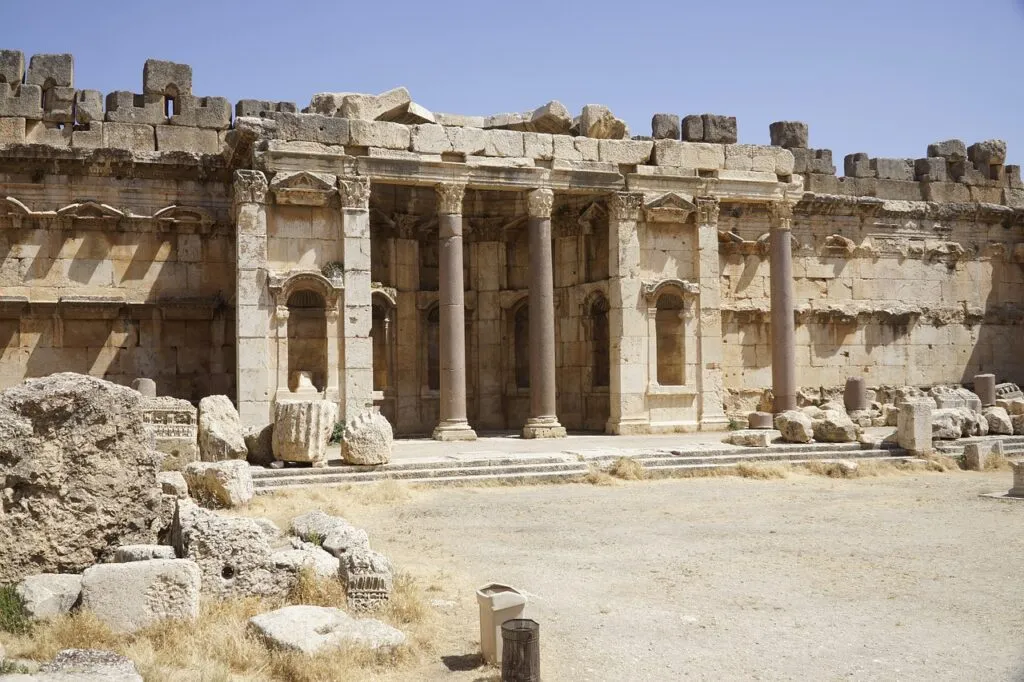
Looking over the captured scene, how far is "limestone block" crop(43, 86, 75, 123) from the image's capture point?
63.8ft

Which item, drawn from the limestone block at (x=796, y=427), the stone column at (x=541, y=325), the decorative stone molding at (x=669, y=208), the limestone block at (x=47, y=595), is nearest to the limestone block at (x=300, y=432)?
the stone column at (x=541, y=325)

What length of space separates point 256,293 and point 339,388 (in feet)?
7.89

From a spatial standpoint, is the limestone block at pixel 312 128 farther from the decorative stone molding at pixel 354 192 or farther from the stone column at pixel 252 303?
the stone column at pixel 252 303

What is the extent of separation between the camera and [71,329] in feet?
63.6

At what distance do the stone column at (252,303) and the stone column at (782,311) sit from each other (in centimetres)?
1130

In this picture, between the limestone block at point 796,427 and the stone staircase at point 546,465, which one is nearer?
the stone staircase at point 546,465

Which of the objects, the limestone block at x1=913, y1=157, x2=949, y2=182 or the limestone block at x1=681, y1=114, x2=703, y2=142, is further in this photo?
the limestone block at x1=913, y1=157, x2=949, y2=182

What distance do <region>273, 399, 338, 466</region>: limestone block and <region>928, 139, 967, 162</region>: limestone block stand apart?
1959 centimetres

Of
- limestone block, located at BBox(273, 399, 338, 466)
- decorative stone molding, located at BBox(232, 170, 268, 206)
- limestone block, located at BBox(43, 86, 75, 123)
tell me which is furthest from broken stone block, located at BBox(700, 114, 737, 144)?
limestone block, located at BBox(43, 86, 75, 123)

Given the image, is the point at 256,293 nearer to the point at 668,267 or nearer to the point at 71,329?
the point at 71,329

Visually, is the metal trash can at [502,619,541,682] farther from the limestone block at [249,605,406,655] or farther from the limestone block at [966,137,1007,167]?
the limestone block at [966,137,1007,167]

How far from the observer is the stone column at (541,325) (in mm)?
19516

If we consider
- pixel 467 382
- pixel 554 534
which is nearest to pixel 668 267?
pixel 467 382

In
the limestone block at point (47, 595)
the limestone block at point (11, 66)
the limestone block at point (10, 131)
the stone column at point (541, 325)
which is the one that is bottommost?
the limestone block at point (47, 595)
